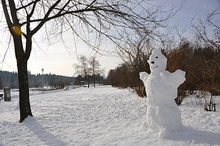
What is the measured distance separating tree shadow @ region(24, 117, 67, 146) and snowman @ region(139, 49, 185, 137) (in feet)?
6.64

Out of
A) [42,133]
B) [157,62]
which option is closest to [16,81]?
[42,133]

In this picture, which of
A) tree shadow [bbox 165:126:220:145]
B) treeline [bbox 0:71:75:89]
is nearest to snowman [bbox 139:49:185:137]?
tree shadow [bbox 165:126:220:145]

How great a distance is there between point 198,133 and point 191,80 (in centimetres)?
434

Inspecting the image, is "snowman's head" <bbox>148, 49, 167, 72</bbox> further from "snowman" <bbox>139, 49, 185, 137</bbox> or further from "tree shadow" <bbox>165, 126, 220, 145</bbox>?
"tree shadow" <bbox>165, 126, 220, 145</bbox>

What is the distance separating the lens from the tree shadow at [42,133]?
3.27 metres

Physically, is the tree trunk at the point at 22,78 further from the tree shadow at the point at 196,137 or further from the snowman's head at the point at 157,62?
the tree shadow at the point at 196,137

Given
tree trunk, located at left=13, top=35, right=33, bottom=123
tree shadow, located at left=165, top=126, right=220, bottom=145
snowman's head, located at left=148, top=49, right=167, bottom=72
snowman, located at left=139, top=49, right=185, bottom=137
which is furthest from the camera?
tree trunk, located at left=13, top=35, right=33, bottom=123

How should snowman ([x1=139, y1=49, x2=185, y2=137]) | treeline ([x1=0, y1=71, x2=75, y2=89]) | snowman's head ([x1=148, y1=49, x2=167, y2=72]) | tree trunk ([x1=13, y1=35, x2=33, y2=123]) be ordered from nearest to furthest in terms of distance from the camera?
snowman ([x1=139, y1=49, x2=185, y2=137]), snowman's head ([x1=148, y1=49, x2=167, y2=72]), tree trunk ([x1=13, y1=35, x2=33, y2=123]), treeline ([x1=0, y1=71, x2=75, y2=89])

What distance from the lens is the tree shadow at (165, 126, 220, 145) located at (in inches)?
115

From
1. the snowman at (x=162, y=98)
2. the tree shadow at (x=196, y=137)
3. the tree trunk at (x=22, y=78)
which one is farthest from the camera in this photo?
the tree trunk at (x=22, y=78)

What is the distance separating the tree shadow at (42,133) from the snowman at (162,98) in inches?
79.7

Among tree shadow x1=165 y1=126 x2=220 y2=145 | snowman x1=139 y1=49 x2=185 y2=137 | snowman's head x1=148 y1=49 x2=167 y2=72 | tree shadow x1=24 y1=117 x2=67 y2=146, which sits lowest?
tree shadow x1=24 y1=117 x2=67 y2=146

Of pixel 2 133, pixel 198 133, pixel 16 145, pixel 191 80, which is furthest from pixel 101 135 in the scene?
pixel 191 80

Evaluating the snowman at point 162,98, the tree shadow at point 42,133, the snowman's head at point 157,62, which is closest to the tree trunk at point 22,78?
the tree shadow at point 42,133
